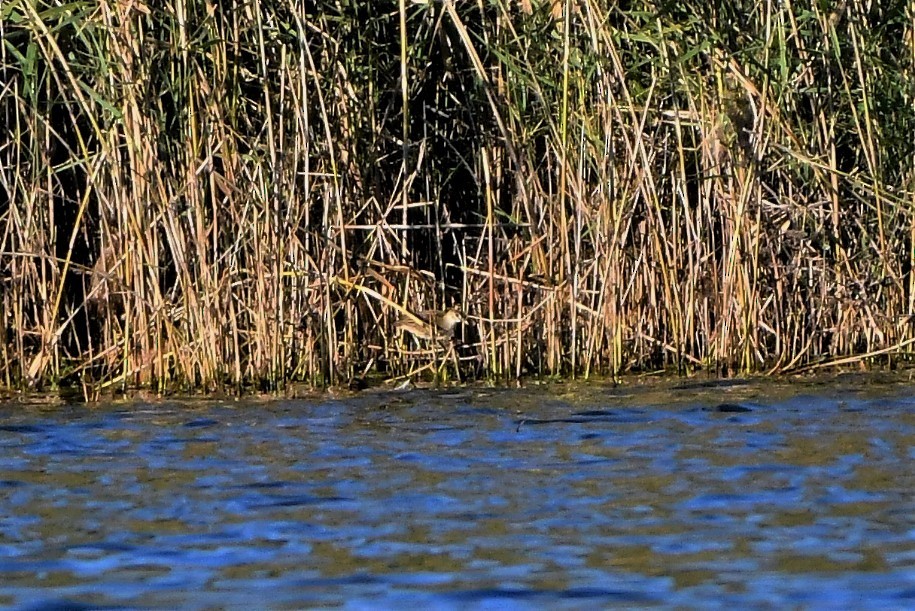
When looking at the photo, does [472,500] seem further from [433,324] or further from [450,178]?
[450,178]

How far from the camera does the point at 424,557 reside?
424 centimetres

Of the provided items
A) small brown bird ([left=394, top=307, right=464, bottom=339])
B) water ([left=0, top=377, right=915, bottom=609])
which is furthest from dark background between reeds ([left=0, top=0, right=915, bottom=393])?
water ([left=0, top=377, right=915, bottom=609])

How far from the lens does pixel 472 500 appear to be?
16.3ft

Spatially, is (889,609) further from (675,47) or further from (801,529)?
(675,47)

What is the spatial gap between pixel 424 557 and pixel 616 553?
0.46 metres

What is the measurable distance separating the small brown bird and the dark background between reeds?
9cm

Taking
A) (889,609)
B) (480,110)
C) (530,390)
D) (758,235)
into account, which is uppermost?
(480,110)

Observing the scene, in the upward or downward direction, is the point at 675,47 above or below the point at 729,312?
above

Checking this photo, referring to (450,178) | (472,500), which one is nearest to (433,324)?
(450,178)

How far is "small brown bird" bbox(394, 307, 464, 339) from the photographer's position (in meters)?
7.67

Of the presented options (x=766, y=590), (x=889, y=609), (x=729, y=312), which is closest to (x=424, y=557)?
(x=766, y=590)

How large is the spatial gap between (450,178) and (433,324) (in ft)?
2.48

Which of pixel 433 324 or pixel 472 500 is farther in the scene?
pixel 433 324

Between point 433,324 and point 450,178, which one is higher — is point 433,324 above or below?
below
